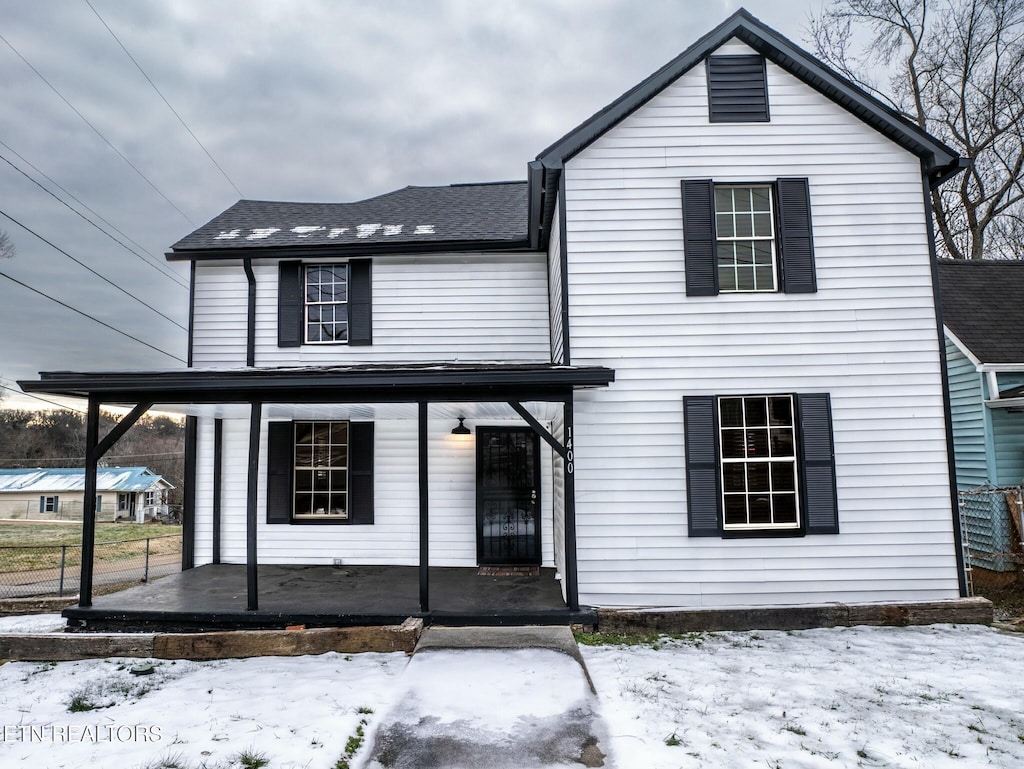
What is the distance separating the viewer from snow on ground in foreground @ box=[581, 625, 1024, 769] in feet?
11.3

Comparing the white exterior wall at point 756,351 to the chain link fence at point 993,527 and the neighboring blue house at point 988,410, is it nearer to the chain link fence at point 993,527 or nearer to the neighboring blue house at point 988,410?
the chain link fence at point 993,527

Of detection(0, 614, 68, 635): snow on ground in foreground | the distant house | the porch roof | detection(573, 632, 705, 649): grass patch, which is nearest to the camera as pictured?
detection(573, 632, 705, 649): grass patch

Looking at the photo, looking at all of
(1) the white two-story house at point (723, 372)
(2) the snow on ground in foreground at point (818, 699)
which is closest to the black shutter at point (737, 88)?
(1) the white two-story house at point (723, 372)

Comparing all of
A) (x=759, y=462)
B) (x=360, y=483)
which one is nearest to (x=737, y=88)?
(x=759, y=462)

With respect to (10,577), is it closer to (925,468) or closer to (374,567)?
(374,567)

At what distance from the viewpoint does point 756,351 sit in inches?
257

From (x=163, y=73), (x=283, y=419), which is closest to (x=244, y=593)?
(x=283, y=419)

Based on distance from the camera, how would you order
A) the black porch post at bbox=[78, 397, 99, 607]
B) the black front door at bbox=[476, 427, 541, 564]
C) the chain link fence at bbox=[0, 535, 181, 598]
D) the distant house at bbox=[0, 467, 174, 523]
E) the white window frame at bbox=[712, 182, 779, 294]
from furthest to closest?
the distant house at bbox=[0, 467, 174, 523]
the chain link fence at bbox=[0, 535, 181, 598]
the black front door at bbox=[476, 427, 541, 564]
the white window frame at bbox=[712, 182, 779, 294]
the black porch post at bbox=[78, 397, 99, 607]

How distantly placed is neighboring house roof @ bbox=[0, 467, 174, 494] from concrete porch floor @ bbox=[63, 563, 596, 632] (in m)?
33.7

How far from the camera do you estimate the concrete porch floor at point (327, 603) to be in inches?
237

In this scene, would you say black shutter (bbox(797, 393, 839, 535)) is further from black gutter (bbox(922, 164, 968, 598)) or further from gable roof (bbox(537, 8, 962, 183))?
gable roof (bbox(537, 8, 962, 183))

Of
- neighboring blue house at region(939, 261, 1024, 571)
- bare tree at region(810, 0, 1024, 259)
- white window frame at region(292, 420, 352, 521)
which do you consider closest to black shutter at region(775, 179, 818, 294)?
neighboring blue house at region(939, 261, 1024, 571)

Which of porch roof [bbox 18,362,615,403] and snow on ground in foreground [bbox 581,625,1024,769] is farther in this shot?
porch roof [bbox 18,362,615,403]

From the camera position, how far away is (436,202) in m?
10.7
